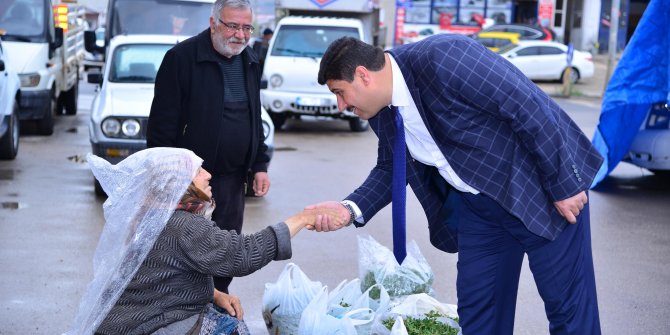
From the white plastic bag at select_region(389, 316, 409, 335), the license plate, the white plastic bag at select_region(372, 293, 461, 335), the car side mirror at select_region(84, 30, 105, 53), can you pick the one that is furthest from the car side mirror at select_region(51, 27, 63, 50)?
the white plastic bag at select_region(389, 316, 409, 335)

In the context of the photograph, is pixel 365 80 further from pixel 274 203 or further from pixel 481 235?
pixel 274 203

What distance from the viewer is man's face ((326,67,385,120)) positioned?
3.82m

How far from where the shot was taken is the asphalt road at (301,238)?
6207mm

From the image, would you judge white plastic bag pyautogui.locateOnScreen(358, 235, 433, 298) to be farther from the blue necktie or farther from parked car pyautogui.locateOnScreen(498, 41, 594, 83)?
parked car pyautogui.locateOnScreen(498, 41, 594, 83)

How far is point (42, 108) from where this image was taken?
44.9 ft

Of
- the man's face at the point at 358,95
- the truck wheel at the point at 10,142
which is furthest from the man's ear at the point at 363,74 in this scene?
the truck wheel at the point at 10,142

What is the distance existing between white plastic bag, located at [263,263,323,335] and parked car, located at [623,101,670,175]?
275 inches

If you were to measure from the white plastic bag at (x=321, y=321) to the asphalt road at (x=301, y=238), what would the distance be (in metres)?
1.40

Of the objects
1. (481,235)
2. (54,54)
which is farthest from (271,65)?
→ (481,235)

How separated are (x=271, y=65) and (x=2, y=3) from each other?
4278 mm

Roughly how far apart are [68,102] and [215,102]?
13.4 m

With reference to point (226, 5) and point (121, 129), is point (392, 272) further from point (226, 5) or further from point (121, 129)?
point (121, 129)

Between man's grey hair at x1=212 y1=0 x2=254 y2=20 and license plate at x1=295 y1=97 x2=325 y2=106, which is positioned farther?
license plate at x1=295 y1=97 x2=325 y2=106

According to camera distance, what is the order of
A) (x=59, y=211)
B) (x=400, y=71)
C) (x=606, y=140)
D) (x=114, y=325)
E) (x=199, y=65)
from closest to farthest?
(x=114, y=325) < (x=400, y=71) < (x=199, y=65) < (x=59, y=211) < (x=606, y=140)
